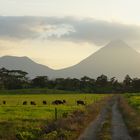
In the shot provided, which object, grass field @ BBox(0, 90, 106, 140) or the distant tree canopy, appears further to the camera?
the distant tree canopy

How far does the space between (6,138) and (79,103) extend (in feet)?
133

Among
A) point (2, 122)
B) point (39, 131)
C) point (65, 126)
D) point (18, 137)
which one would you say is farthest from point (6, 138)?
point (2, 122)

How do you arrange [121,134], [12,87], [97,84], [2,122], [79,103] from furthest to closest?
[97,84] → [12,87] → [79,103] → [2,122] → [121,134]

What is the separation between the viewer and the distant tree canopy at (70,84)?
525ft

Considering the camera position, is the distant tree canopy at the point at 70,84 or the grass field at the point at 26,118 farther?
the distant tree canopy at the point at 70,84

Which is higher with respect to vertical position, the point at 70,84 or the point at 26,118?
the point at 70,84

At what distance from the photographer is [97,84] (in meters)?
177

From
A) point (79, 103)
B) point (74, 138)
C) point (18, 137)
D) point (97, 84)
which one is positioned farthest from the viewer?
point (97, 84)

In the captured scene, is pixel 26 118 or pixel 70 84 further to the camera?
pixel 70 84

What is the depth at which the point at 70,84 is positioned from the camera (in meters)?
166

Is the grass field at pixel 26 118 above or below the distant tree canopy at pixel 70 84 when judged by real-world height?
below

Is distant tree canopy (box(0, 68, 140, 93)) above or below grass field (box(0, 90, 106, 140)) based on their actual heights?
above

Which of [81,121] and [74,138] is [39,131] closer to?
[74,138]

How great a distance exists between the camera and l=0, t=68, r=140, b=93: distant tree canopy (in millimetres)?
159875
